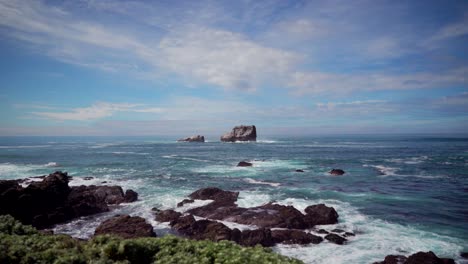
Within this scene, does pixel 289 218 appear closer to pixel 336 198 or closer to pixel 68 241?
pixel 336 198

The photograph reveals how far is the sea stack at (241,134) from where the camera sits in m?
165

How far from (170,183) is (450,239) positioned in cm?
3359

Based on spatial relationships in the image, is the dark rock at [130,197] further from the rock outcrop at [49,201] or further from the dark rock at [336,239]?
the dark rock at [336,239]

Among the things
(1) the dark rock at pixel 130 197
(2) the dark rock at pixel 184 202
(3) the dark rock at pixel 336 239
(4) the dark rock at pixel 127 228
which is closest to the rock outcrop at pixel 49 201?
(1) the dark rock at pixel 130 197

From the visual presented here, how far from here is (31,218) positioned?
2519 cm

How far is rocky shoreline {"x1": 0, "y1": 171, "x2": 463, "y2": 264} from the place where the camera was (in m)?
20.2

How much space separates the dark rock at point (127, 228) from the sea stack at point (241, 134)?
468ft

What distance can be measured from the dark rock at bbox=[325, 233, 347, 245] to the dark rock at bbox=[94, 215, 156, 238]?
43.0 ft

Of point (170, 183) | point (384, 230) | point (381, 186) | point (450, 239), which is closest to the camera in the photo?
point (450, 239)

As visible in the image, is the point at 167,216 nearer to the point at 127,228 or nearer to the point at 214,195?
the point at 127,228

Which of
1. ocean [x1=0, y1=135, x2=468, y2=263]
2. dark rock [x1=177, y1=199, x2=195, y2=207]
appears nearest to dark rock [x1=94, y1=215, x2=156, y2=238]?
ocean [x1=0, y1=135, x2=468, y2=263]

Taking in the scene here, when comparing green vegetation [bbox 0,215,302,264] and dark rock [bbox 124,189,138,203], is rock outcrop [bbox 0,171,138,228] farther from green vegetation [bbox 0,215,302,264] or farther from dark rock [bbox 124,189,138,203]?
green vegetation [bbox 0,215,302,264]

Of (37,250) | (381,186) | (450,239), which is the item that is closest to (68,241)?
(37,250)

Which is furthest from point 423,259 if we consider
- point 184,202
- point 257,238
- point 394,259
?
point 184,202
